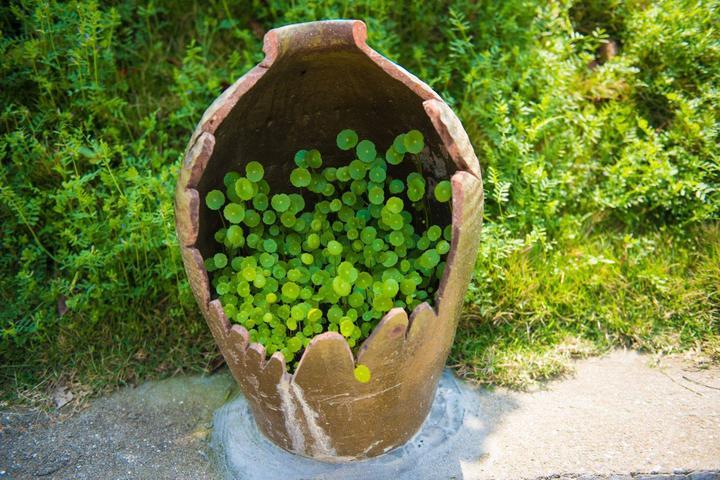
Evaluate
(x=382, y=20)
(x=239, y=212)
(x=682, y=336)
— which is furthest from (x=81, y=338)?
(x=682, y=336)

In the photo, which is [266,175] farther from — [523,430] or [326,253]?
[523,430]

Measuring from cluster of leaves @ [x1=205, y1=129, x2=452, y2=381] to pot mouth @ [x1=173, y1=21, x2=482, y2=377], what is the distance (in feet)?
0.30

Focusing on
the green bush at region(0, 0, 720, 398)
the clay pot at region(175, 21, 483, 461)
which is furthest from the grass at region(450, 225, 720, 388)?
the clay pot at region(175, 21, 483, 461)

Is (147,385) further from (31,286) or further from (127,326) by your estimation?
(31,286)

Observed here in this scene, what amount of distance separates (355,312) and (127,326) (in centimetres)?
116

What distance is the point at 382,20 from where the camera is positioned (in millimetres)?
3191

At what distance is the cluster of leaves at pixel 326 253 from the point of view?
2072 millimetres

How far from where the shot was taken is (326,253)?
2262 millimetres

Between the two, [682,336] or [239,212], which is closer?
[239,212]

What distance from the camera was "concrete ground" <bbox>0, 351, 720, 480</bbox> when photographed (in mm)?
2250

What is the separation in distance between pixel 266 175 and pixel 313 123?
0.26 m

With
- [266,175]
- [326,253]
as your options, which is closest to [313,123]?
[266,175]

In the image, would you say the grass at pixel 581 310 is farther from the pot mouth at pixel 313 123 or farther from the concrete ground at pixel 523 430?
the pot mouth at pixel 313 123

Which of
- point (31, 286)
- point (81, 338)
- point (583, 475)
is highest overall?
point (31, 286)
